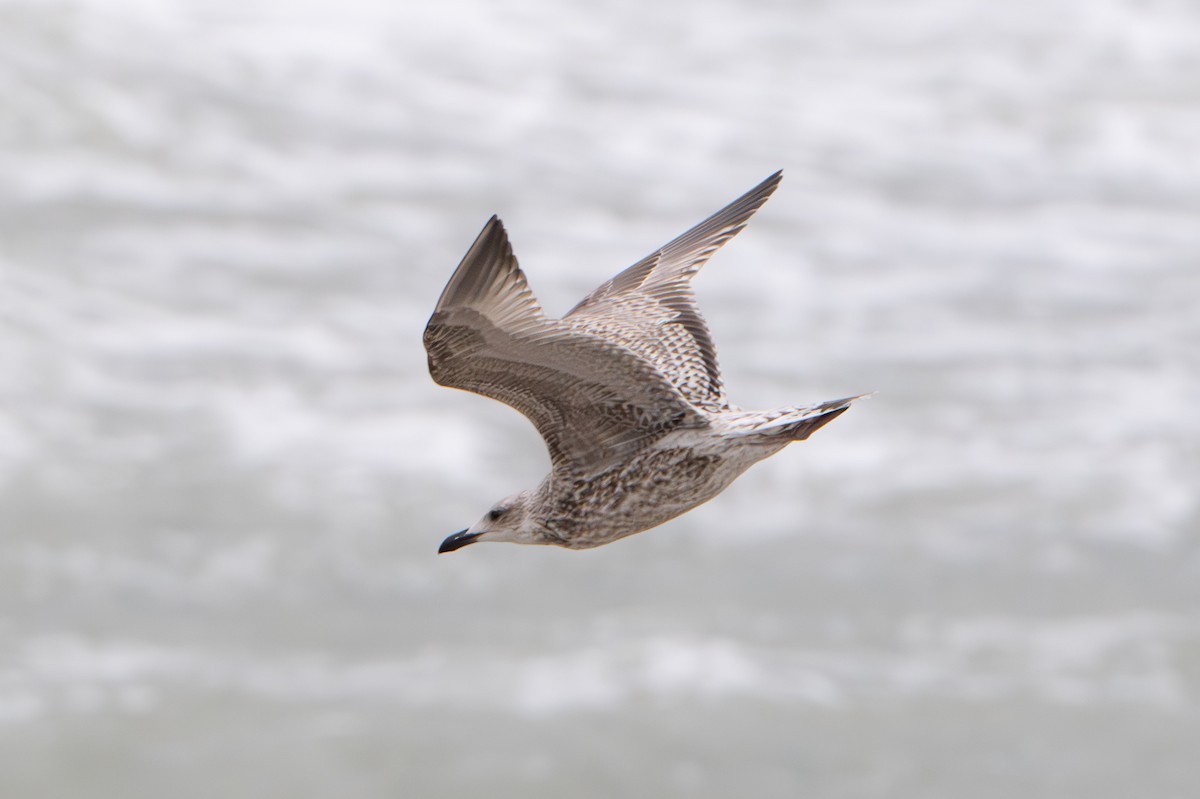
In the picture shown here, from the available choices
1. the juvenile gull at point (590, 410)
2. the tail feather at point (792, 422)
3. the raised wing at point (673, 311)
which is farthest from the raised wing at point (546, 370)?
the tail feather at point (792, 422)

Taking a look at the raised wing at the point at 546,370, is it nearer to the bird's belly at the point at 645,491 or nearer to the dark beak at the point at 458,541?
the bird's belly at the point at 645,491

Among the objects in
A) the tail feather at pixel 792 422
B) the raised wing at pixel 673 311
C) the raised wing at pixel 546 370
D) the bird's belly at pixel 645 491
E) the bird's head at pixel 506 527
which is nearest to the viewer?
the tail feather at pixel 792 422

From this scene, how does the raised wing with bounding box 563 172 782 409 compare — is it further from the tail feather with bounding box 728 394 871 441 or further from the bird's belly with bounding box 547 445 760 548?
the tail feather with bounding box 728 394 871 441

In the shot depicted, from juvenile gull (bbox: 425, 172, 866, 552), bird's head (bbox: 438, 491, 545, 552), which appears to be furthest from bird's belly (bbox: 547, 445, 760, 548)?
bird's head (bbox: 438, 491, 545, 552)

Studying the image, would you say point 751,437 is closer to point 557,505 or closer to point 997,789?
point 557,505

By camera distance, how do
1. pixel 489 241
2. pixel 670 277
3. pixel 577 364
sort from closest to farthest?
1. pixel 489 241
2. pixel 577 364
3. pixel 670 277

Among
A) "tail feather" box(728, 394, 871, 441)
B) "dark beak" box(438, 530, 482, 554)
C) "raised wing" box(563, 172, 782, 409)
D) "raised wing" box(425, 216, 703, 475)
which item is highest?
"raised wing" box(563, 172, 782, 409)

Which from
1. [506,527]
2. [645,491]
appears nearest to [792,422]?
[645,491]

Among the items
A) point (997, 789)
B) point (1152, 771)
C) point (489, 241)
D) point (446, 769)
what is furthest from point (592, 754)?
point (489, 241)
